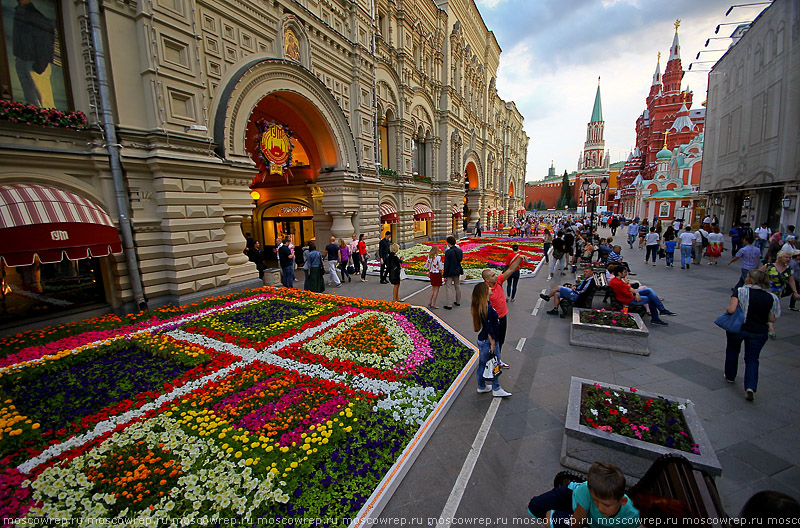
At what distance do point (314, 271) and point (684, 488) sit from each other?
1068 centimetres

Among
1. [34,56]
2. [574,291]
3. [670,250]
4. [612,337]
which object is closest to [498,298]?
[612,337]

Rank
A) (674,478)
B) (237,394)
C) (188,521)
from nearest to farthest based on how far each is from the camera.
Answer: (674,478) < (188,521) < (237,394)

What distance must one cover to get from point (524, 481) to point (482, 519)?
2.45ft

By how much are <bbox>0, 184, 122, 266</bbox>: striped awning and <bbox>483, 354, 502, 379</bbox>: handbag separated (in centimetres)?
924

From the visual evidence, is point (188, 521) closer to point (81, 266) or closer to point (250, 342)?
point (250, 342)

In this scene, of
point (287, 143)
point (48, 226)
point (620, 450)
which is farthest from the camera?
point (287, 143)

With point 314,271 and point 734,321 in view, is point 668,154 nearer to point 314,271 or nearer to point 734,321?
point 734,321

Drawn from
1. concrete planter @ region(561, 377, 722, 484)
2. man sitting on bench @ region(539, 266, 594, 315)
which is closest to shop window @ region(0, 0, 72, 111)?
concrete planter @ region(561, 377, 722, 484)

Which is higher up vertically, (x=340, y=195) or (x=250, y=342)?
(x=340, y=195)

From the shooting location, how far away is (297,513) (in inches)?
130

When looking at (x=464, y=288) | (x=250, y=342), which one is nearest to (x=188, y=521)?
(x=250, y=342)

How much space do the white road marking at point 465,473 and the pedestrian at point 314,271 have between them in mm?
8070

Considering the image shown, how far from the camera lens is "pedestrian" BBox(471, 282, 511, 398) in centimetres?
528

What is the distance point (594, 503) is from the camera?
253cm
